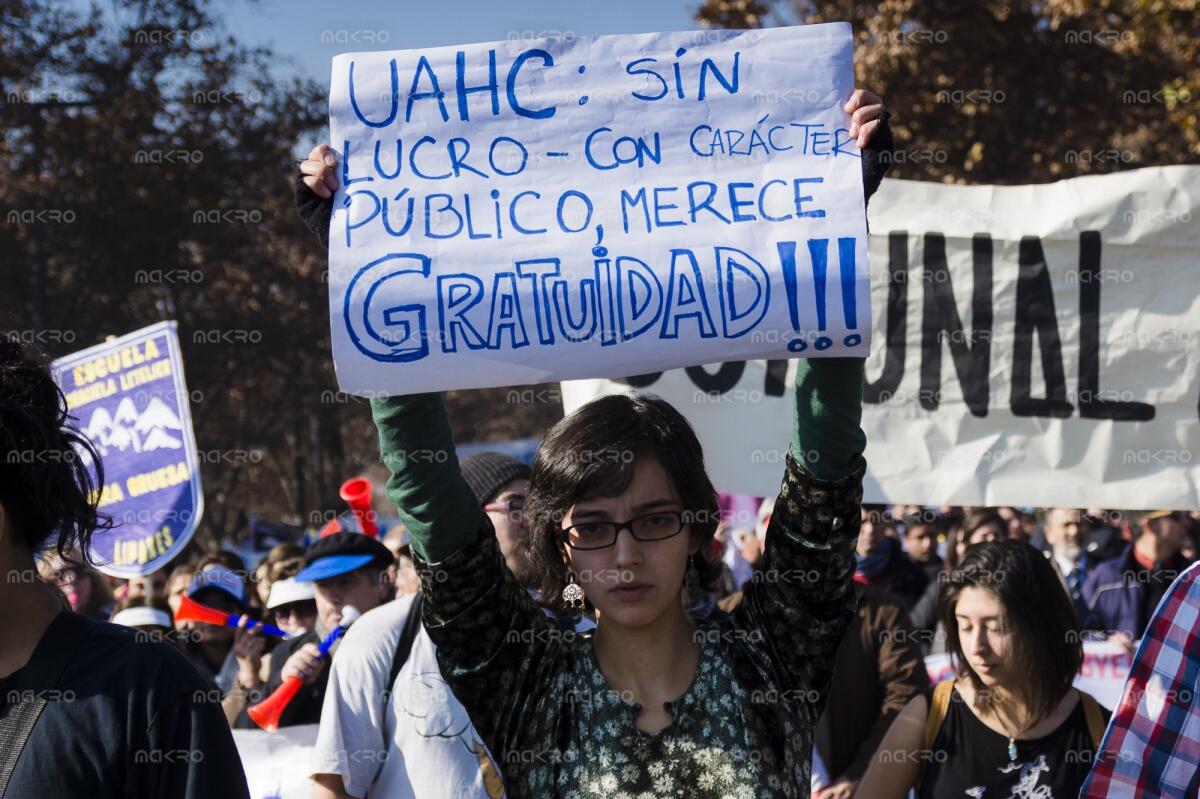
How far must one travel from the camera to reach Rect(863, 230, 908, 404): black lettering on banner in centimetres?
528

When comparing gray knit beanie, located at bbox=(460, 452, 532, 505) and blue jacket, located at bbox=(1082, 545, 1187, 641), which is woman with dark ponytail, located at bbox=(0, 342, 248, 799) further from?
blue jacket, located at bbox=(1082, 545, 1187, 641)

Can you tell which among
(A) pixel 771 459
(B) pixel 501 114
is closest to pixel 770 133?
(B) pixel 501 114

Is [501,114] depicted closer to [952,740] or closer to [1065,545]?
[952,740]

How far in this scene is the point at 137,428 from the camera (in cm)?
604

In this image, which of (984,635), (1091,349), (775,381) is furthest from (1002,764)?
(1091,349)

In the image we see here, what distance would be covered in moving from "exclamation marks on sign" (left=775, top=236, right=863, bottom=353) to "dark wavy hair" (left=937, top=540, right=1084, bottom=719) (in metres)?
1.77

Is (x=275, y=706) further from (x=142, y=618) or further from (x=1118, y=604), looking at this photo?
(x=1118, y=604)

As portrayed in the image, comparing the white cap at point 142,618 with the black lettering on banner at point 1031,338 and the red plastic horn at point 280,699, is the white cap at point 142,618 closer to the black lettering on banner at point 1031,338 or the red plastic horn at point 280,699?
Answer: the red plastic horn at point 280,699

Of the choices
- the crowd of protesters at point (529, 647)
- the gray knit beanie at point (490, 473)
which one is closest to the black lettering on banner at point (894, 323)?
the crowd of protesters at point (529, 647)

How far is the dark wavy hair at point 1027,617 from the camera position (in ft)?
11.6

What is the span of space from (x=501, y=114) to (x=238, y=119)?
53.8 ft

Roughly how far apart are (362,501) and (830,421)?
3.47 metres

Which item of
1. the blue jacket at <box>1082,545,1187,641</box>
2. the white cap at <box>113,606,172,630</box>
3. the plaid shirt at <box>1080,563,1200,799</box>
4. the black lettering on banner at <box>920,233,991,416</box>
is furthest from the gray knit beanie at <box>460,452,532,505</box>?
the blue jacket at <box>1082,545,1187,641</box>

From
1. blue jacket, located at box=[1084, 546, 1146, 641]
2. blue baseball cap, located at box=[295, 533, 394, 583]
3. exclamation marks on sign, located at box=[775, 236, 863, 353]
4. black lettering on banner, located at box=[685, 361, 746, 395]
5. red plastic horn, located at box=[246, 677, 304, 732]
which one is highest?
exclamation marks on sign, located at box=[775, 236, 863, 353]
